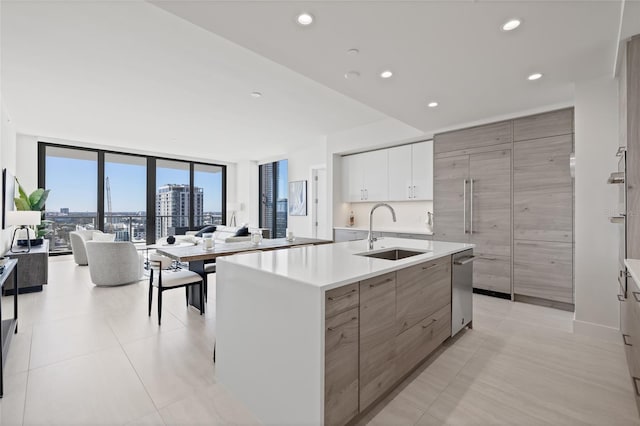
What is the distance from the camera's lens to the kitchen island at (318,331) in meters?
1.33

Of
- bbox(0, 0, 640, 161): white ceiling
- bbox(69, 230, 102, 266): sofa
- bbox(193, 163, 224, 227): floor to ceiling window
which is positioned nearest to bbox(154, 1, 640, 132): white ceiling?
bbox(0, 0, 640, 161): white ceiling

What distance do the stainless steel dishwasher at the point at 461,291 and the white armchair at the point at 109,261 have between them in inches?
174

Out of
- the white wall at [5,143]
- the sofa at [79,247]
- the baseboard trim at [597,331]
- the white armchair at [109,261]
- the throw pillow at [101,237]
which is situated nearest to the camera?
the baseboard trim at [597,331]

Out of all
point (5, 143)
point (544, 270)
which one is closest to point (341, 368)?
point (544, 270)

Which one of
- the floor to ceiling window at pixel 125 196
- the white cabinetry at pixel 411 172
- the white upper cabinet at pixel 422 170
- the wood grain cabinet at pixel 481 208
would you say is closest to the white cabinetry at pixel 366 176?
the white cabinetry at pixel 411 172

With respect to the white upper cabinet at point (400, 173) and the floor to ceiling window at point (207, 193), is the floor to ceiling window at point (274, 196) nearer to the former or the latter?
the floor to ceiling window at point (207, 193)

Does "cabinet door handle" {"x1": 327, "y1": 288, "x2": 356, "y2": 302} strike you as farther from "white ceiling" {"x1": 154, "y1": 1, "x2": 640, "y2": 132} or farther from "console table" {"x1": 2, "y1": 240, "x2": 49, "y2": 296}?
"console table" {"x1": 2, "y1": 240, "x2": 49, "y2": 296}

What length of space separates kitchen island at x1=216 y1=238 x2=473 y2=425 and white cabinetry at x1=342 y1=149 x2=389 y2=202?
3.18 meters

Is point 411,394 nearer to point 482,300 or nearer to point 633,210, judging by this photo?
point 633,210

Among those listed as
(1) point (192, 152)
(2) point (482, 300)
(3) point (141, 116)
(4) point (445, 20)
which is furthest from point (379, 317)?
(1) point (192, 152)

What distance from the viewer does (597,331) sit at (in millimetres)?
2715

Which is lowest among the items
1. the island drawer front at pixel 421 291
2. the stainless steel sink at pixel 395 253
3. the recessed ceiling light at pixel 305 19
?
the island drawer front at pixel 421 291

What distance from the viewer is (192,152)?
7688mm

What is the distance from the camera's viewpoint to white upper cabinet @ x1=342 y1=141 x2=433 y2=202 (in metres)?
4.65
